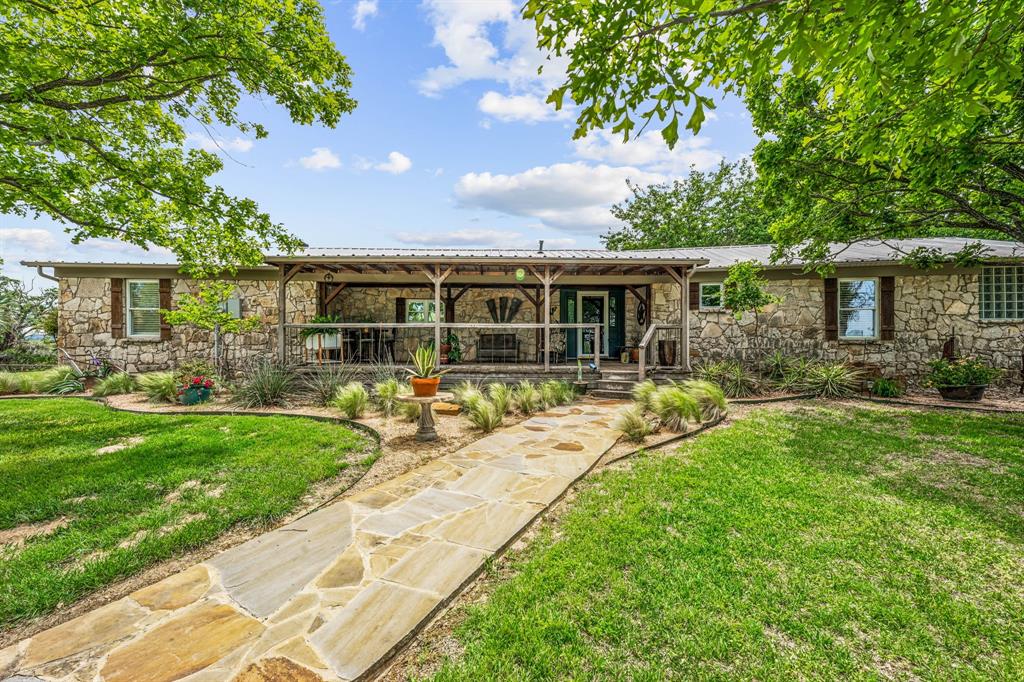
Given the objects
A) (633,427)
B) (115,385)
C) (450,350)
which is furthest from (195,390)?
(633,427)

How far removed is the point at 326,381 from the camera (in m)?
7.95

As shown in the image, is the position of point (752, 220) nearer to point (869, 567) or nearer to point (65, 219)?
point (869, 567)

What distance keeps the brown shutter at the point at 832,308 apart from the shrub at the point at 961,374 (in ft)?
6.08

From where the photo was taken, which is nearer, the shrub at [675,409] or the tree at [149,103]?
the tree at [149,103]

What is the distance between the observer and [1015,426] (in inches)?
235

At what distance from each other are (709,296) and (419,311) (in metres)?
7.82

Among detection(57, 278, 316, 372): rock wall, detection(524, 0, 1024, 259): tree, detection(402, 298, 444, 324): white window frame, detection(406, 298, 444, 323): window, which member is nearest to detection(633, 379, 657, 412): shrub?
detection(524, 0, 1024, 259): tree

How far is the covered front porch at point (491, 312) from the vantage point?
10.1 metres

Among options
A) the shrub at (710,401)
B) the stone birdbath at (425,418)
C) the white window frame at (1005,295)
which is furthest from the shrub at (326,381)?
the white window frame at (1005,295)

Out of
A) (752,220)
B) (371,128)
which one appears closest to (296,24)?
(371,128)

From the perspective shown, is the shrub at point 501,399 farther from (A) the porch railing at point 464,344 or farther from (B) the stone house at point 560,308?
(A) the porch railing at point 464,344

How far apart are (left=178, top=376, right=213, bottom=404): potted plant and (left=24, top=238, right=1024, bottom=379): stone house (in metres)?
1.38

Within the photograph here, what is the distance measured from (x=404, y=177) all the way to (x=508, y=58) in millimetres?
4274

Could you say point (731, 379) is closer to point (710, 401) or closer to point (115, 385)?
point (710, 401)
